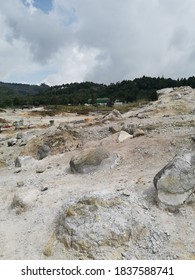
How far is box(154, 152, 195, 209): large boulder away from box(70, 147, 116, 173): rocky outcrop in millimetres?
4807

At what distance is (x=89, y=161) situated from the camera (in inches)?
650

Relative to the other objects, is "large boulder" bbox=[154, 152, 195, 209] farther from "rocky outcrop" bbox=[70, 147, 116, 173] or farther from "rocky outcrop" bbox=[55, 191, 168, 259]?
"rocky outcrop" bbox=[70, 147, 116, 173]

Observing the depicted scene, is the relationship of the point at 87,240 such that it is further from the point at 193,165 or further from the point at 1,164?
the point at 1,164

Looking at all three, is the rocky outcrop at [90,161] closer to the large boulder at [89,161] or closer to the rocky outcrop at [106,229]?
the large boulder at [89,161]

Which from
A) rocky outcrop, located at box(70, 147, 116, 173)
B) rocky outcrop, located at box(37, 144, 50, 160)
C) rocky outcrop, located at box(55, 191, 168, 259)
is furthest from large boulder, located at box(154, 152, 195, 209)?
rocky outcrop, located at box(37, 144, 50, 160)

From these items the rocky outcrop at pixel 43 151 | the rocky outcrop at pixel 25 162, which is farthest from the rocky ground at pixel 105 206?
the rocky outcrop at pixel 43 151

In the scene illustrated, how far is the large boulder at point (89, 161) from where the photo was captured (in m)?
16.4

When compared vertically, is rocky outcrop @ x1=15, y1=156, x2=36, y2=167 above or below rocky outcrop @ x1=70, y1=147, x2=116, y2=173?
below

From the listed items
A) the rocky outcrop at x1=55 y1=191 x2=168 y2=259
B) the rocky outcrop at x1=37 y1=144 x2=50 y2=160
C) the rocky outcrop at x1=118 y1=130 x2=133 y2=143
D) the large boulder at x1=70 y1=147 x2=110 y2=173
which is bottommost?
the rocky outcrop at x1=55 y1=191 x2=168 y2=259

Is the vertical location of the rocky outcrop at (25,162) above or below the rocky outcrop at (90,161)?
below

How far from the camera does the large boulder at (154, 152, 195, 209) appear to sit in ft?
38.4

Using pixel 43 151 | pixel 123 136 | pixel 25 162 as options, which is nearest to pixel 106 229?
pixel 123 136
